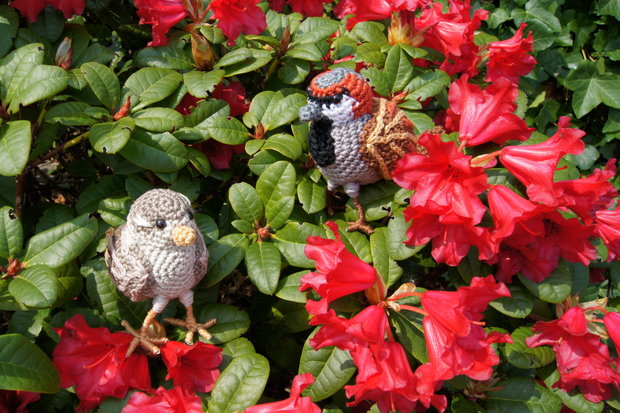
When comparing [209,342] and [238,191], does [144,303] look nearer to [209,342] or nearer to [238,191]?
[209,342]

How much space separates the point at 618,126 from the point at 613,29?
18.1 inches

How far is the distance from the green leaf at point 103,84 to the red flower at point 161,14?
0.73 feet

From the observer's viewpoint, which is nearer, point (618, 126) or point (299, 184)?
point (299, 184)

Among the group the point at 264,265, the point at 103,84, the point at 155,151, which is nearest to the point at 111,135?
the point at 155,151

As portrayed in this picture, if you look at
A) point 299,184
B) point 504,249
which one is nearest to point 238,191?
point 299,184

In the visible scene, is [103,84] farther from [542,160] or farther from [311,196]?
[542,160]

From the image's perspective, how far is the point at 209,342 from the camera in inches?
46.4

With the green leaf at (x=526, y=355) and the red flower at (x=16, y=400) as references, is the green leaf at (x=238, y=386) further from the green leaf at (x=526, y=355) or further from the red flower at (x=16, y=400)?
the green leaf at (x=526, y=355)

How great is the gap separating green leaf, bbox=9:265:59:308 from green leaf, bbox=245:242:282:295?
1.28ft

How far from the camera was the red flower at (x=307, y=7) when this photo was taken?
1816mm

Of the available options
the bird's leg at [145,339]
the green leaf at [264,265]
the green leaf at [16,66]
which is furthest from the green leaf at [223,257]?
the green leaf at [16,66]

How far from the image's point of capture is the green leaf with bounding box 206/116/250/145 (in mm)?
1284

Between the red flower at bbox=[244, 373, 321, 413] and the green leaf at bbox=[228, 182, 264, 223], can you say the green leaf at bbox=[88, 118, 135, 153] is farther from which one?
the red flower at bbox=[244, 373, 321, 413]

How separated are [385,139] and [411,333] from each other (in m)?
0.44
